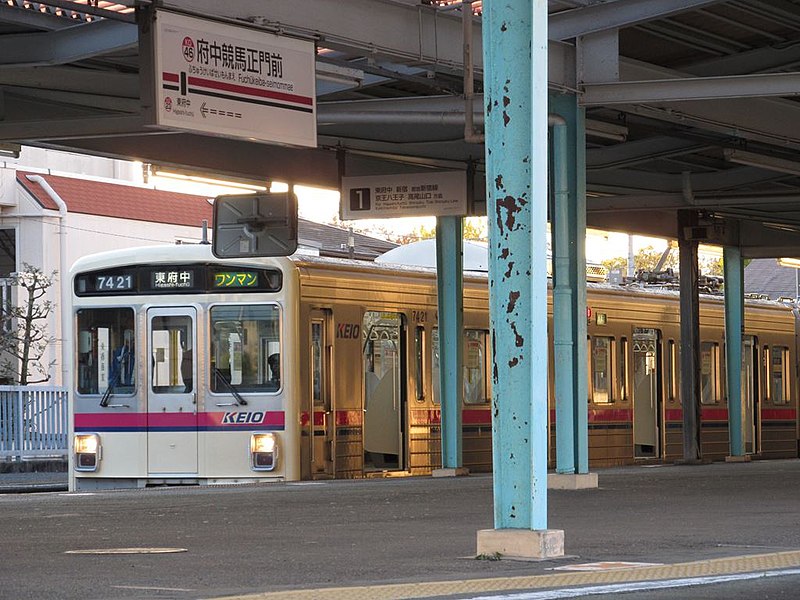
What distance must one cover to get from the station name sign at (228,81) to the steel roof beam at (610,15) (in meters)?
2.62

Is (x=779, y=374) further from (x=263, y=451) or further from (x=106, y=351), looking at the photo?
(x=106, y=351)

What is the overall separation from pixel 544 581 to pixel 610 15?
28.0ft

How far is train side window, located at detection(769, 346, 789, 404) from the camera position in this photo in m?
28.2

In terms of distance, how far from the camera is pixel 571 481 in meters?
15.2

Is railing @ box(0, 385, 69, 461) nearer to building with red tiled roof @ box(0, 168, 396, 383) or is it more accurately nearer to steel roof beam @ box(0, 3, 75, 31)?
building with red tiled roof @ box(0, 168, 396, 383)

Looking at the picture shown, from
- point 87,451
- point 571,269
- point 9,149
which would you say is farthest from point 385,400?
point 9,149

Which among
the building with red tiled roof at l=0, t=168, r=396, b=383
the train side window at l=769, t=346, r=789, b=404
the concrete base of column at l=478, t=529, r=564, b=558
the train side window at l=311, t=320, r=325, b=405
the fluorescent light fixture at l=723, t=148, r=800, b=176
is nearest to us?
the concrete base of column at l=478, t=529, r=564, b=558

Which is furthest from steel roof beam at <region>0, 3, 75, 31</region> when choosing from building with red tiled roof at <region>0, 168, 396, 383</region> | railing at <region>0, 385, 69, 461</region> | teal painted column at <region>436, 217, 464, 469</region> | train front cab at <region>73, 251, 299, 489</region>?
building with red tiled roof at <region>0, 168, 396, 383</region>

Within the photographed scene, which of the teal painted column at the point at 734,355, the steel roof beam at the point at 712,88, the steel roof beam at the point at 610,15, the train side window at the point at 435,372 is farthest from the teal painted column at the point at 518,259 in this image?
the teal painted column at the point at 734,355

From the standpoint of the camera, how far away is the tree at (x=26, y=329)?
29500 mm

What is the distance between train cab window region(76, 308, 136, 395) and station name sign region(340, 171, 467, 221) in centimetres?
328

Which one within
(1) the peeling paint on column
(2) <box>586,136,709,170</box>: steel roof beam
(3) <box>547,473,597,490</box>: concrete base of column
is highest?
(2) <box>586,136,709,170</box>: steel roof beam

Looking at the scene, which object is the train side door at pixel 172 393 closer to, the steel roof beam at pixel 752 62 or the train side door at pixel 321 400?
the train side door at pixel 321 400

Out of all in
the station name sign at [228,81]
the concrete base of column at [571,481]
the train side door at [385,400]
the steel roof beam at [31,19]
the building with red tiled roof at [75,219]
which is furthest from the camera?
the building with red tiled roof at [75,219]
